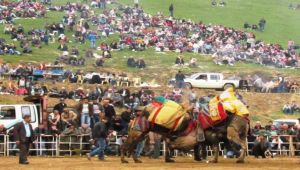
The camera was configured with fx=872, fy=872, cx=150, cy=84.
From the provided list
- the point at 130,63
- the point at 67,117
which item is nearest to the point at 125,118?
the point at 67,117

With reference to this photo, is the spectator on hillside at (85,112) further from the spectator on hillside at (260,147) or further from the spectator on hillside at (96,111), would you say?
the spectator on hillside at (260,147)

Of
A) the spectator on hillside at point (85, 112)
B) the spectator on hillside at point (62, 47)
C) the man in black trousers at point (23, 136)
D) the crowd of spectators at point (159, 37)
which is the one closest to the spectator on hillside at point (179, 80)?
the crowd of spectators at point (159, 37)

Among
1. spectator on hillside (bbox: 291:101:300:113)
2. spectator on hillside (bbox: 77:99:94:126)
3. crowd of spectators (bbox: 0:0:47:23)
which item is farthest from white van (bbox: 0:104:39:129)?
crowd of spectators (bbox: 0:0:47:23)

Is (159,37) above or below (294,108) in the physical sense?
above

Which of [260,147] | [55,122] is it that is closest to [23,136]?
[55,122]

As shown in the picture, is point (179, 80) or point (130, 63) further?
point (130, 63)

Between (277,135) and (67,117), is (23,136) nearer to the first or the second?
(67,117)

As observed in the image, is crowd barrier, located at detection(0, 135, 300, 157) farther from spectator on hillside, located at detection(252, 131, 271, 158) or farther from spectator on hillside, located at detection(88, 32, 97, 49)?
spectator on hillside, located at detection(88, 32, 97, 49)

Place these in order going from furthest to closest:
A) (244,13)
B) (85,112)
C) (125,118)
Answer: (244,13), (85,112), (125,118)

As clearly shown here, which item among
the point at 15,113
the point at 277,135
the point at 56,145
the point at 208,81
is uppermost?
the point at 208,81

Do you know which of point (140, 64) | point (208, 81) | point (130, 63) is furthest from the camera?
point (140, 64)

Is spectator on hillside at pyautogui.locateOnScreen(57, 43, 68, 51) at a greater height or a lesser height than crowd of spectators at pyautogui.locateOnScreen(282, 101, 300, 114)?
greater

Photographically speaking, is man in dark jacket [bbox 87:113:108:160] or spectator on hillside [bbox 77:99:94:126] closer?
man in dark jacket [bbox 87:113:108:160]

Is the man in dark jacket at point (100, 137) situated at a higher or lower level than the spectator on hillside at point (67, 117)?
lower
